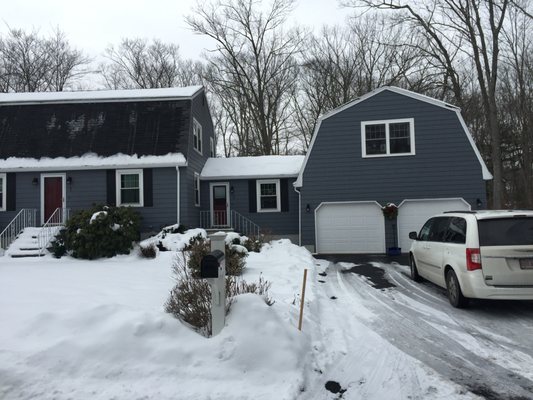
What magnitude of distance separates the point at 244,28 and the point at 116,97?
49.2ft

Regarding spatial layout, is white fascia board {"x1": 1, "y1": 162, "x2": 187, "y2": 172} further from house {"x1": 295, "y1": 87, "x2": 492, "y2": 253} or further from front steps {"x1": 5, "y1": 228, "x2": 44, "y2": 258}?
house {"x1": 295, "y1": 87, "x2": 492, "y2": 253}

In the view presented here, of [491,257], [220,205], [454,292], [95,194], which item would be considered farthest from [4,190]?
[491,257]

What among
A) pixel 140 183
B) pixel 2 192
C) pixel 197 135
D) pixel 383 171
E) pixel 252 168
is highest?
pixel 197 135

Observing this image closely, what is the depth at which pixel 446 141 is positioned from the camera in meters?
14.0

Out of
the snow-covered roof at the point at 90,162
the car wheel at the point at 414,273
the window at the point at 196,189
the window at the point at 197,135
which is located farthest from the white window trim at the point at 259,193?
the car wheel at the point at 414,273

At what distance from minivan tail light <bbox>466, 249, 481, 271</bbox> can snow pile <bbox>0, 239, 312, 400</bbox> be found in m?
2.96

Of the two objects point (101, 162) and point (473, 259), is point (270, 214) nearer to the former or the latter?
point (101, 162)

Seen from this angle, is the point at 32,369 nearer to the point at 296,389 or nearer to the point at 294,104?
the point at 296,389

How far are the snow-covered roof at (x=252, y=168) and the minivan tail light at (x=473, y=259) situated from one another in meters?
10.8

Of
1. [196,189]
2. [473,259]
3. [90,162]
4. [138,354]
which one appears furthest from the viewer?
[196,189]

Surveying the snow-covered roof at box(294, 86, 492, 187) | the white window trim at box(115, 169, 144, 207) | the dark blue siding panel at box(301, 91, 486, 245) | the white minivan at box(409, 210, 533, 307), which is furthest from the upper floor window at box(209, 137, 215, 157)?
the white minivan at box(409, 210, 533, 307)

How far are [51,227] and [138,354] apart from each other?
12.1 meters

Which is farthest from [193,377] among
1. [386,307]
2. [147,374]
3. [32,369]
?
[386,307]

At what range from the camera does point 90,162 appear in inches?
569
